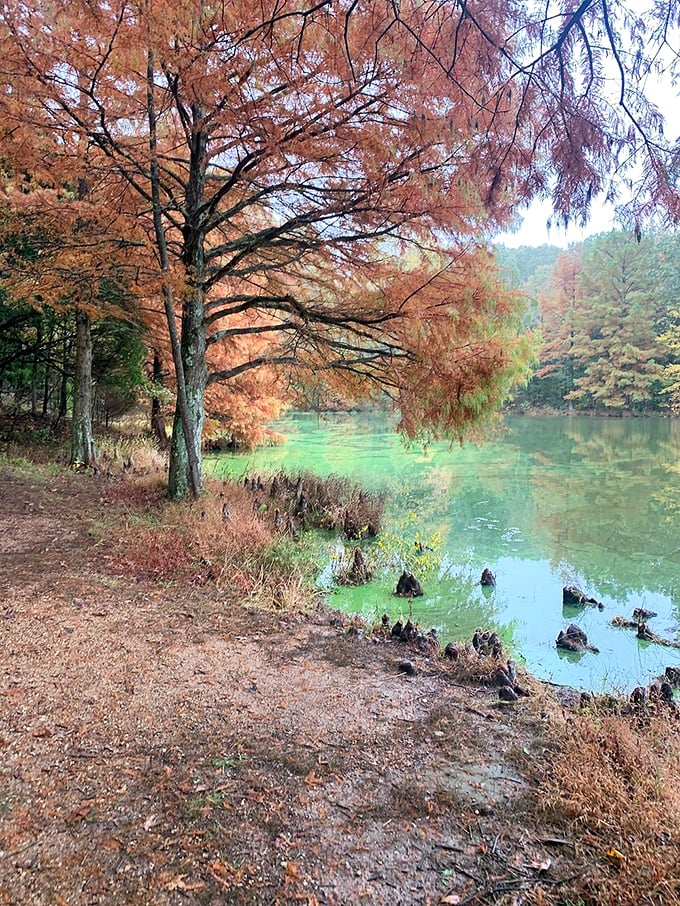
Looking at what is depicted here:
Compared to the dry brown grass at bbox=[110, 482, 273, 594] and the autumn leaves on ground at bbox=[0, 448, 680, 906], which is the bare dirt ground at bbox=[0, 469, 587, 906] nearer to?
the autumn leaves on ground at bbox=[0, 448, 680, 906]

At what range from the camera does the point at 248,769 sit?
93.4 inches

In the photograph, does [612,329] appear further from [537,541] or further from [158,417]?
[158,417]

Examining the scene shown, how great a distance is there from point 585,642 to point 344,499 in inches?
207

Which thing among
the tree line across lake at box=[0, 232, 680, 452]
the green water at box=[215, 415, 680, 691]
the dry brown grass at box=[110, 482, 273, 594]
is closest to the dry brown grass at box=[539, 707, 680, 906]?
the green water at box=[215, 415, 680, 691]

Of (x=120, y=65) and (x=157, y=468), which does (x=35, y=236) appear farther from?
(x=157, y=468)

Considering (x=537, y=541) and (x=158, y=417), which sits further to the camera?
(x=158, y=417)

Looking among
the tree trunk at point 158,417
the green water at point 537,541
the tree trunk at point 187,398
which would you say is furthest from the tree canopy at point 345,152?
the tree trunk at point 158,417

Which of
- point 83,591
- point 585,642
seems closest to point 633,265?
point 585,642

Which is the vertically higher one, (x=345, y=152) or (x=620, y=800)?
(x=345, y=152)

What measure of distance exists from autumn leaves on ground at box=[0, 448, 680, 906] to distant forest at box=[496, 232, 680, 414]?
30173 mm

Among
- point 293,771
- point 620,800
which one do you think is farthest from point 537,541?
point 293,771

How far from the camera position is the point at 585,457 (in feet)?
63.0

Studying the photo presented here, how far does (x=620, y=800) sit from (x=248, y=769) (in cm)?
159

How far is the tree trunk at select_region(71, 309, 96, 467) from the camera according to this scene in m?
9.19
